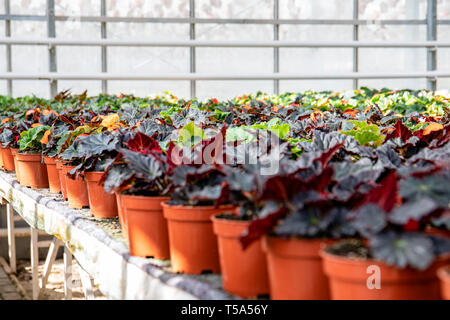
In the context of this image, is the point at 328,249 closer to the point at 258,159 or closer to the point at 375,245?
the point at 375,245

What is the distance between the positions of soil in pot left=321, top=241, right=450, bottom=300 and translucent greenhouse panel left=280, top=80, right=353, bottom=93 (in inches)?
405

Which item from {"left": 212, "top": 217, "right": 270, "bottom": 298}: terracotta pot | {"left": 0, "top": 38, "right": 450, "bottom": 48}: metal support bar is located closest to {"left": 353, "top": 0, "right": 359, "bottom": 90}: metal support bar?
{"left": 0, "top": 38, "right": 450, "bottom": 48}: metal support bar

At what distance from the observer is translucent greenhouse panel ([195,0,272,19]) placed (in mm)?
10805

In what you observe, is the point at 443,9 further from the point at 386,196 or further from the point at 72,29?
the point at 386,196

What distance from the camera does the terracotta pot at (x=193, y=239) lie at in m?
1.49

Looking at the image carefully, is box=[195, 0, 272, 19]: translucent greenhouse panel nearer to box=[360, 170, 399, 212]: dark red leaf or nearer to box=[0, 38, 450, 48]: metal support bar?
box=[0, 38, 450, 48]: metal support bar

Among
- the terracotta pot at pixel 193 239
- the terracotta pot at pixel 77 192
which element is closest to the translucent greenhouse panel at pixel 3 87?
the terracotta pot at pixel 77 192

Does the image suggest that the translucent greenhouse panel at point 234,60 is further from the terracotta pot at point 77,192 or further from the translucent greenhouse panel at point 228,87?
the terracotta pot at point 77,192

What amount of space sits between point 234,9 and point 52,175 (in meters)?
8.41

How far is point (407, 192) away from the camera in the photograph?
3.87 ft

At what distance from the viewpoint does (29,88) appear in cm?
1033

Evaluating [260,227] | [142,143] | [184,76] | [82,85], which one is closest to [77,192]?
[142,143]

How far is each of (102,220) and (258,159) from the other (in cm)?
87
